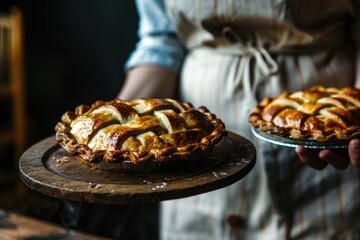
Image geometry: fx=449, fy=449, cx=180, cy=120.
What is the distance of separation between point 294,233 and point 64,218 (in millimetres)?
721

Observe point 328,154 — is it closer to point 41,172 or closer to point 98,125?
point 98,125

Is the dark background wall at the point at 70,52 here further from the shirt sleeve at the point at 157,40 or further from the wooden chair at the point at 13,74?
the shirt sleeve at the point at 157,40

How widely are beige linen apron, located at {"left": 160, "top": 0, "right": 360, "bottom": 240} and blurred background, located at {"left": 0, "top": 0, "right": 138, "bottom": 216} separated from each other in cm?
162

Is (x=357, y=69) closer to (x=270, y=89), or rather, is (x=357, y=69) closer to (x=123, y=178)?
(x=270, y=89)

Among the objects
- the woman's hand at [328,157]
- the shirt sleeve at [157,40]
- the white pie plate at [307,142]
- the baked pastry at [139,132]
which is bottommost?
the woman's hand at [328,157]

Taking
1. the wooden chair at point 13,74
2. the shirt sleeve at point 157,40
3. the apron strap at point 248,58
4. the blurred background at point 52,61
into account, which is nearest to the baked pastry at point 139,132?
the apron strap at point 248,58

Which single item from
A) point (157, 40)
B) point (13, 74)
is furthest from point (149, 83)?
point (13, 74)

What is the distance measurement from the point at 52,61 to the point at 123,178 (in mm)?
2872

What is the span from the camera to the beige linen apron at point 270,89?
1.40 m

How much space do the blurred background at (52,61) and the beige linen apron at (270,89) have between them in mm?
1618

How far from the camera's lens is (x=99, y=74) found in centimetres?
325

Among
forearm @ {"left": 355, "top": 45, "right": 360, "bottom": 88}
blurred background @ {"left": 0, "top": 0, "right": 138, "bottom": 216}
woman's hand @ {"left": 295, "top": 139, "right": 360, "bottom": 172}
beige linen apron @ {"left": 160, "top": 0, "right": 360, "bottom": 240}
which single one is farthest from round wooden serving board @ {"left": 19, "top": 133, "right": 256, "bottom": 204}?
blurred background @ {"left": 0, "top": 0, "right": 138, "bottom": 216}

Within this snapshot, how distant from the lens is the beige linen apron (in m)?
1.40

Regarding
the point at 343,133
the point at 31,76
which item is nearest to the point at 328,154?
the point at 343,133
